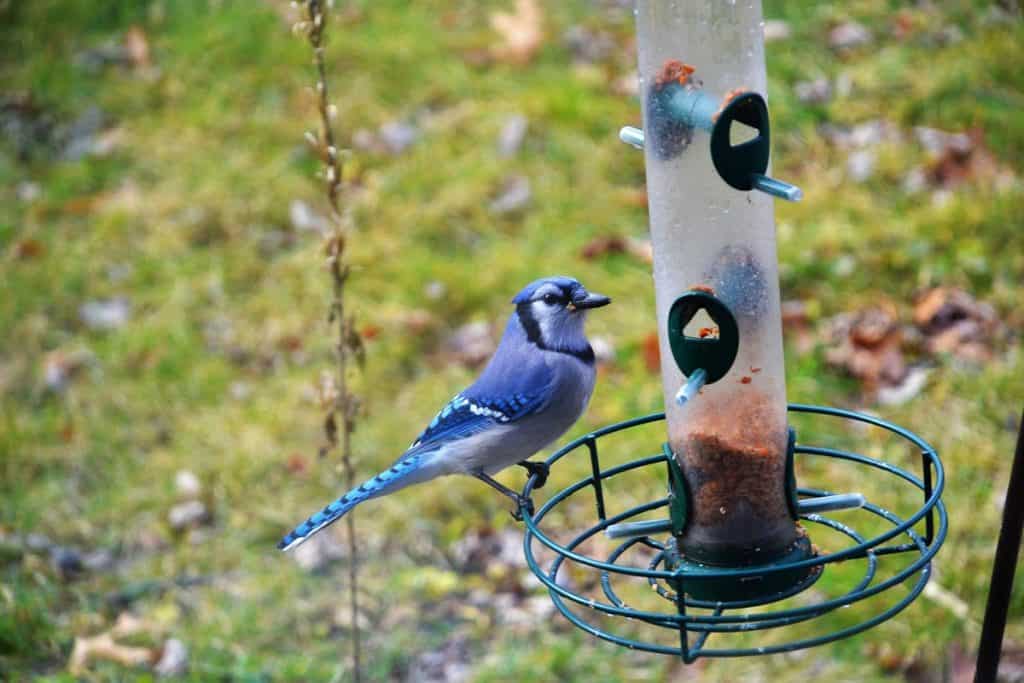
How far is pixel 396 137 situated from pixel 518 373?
3.99 metres

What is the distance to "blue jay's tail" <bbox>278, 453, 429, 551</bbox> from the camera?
288 centimetres

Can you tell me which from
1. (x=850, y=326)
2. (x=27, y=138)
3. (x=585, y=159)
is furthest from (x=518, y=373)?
(x=27, y=138)

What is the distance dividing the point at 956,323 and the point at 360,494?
331 cm

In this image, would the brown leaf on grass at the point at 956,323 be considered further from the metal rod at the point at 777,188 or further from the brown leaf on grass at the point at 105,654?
the brown leaf on grass at the point at 105,654

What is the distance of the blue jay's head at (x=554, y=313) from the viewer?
315 cm

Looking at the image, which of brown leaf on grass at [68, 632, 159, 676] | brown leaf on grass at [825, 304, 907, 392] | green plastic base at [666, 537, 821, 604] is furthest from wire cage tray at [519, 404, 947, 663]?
brown leaf on grass at [68, 632, 159, 676]

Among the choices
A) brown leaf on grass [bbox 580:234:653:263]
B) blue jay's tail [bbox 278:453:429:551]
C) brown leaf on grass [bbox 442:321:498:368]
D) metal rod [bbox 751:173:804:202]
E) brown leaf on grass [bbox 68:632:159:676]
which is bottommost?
brown leaf on grass [bbox 68:632:159:676]

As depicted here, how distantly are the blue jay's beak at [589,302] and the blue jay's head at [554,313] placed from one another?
0.04 ft

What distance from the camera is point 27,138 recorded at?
24.3 ft

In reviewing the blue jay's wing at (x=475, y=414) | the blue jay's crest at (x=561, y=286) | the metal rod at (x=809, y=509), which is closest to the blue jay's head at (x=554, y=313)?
the blue jay's crest at (x=561, y=286)

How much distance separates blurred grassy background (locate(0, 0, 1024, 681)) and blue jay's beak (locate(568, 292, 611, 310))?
1533 millimetres

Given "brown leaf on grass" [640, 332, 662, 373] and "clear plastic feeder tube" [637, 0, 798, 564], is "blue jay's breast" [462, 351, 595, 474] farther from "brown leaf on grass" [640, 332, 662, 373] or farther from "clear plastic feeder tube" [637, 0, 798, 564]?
"brown leaf on grass" [640, 332, 662, 373]

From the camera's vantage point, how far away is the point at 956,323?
544cm

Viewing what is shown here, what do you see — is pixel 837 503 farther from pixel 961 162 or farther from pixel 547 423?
pixel 961 162
